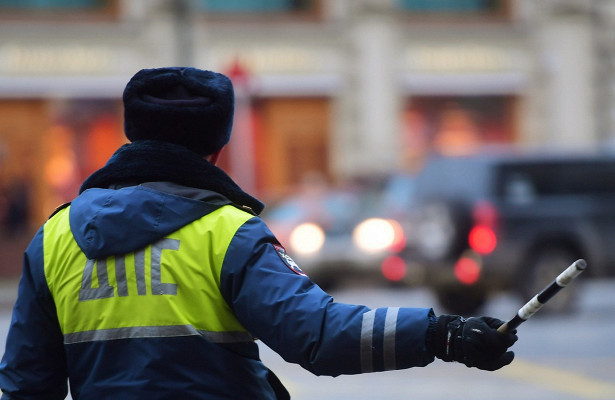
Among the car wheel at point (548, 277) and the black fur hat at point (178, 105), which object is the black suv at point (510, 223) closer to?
the car wheel at point (548, 277)

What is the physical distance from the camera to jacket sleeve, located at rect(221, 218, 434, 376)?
2.55 metres

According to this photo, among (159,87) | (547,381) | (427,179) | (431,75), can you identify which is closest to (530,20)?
(431,75)

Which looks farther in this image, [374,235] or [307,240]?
[307,240]

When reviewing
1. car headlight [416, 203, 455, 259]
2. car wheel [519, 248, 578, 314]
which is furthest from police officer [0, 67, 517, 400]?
car wheel [519, 248, 578, 314]

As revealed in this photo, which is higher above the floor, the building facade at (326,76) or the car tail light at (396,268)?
the building facade at (326,76)

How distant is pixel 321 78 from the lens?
931 inches

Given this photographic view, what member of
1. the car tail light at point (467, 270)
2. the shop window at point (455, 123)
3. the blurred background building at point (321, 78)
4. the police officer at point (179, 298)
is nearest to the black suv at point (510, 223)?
the car tail light at point (467, 270)

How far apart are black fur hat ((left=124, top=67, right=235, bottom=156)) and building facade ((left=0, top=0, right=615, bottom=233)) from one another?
19339mm

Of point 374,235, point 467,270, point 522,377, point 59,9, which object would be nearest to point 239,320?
point 522,377

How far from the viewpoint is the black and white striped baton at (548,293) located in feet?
8.32

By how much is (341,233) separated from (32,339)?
582 inches

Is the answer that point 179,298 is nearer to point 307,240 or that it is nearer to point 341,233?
point 307,240

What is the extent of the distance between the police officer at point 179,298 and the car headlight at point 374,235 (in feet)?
45.8

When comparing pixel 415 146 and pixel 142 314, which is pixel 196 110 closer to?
pixel 142 314
